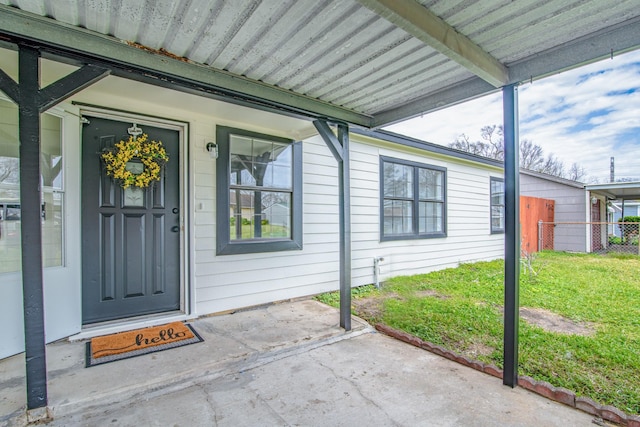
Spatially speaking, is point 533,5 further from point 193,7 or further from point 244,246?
point 244,246

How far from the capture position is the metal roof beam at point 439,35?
4.94 ft

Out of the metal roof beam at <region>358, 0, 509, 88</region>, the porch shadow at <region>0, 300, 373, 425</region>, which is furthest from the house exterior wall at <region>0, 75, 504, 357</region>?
the metal roof beam at <region>358, 0, 509, 88</region>

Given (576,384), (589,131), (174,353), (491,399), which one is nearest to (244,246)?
(174,353)

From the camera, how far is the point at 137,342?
279 cm

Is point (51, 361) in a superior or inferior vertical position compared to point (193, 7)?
inferior

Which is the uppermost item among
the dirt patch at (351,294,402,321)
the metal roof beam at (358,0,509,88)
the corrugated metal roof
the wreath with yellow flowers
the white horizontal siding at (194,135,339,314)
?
the corrugated metal roof

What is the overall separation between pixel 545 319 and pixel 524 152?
20.6 meters

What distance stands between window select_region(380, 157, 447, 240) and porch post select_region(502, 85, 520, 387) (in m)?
3.24

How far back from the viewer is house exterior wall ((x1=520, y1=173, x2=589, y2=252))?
32.5 ft

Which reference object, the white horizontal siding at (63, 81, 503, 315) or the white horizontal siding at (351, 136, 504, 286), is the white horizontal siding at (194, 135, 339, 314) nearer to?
the white horizontal siding at (63, 81, 503, 315)

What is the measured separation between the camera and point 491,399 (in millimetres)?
2115

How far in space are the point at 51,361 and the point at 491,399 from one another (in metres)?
3.27

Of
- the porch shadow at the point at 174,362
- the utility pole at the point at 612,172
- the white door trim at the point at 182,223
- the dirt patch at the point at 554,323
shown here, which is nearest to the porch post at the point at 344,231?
the porch shadow at the point at 174,362

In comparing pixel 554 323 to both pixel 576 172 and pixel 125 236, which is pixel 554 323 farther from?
pixel 576 172
